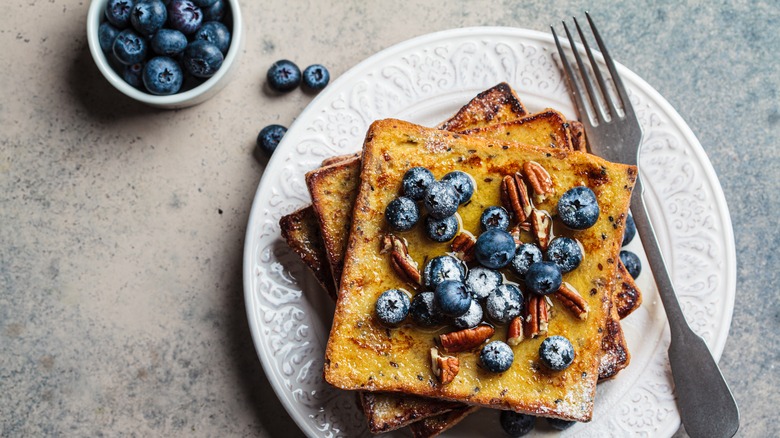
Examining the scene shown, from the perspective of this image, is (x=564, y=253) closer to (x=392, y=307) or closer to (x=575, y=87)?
(x=392, y=307)

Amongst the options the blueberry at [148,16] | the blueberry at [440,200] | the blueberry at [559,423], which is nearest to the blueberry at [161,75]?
the blueberry at [148,16]

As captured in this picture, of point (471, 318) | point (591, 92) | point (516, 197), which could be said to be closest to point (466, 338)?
point (471, 318)

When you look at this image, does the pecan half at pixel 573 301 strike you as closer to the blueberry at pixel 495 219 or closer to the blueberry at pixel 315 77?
the blueberry at pixel 495 219

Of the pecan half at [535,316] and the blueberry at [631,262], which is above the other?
the blueberry at [631,262]

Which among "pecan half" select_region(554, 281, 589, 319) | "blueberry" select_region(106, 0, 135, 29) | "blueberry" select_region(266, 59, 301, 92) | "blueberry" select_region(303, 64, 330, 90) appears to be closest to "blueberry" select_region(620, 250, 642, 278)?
"pecan half" select_region(554, 281, 589, 319)

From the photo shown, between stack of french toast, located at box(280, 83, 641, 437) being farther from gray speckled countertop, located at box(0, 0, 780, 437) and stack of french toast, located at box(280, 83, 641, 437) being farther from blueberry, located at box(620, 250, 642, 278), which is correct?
gray speckled countertop, located at box(0, 0, 780, 437)
